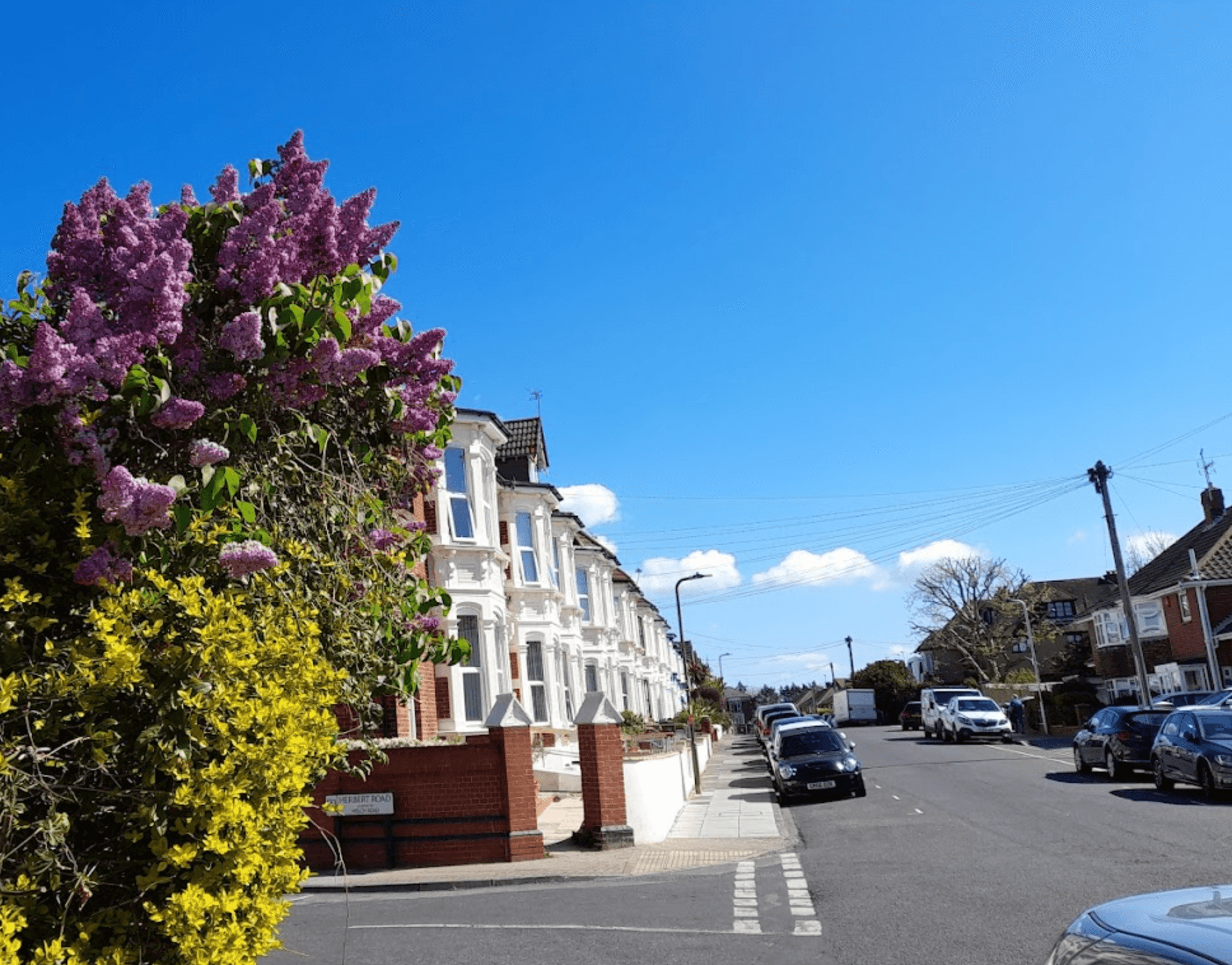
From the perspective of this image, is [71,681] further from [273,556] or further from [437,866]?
[437,866]

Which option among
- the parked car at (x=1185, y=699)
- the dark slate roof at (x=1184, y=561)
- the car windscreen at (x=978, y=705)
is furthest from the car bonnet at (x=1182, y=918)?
the dark slate roof at (x=1184, y=561)

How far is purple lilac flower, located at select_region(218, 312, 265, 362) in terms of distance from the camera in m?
4.47

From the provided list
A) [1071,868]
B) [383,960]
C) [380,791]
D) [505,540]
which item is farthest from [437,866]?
[505,540]

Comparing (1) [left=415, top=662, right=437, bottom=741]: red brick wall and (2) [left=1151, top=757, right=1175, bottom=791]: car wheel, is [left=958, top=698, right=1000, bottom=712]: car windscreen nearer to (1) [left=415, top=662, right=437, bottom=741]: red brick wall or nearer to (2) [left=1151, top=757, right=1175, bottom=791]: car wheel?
(2) [left=1151, top=757, right=1175, bottom=791]: car wheel

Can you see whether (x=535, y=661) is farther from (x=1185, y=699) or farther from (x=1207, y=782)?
(x=1185, y=699)

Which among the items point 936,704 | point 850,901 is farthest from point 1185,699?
point 850,901

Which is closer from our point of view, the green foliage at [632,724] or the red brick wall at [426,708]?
the red brick wall at [426,708]

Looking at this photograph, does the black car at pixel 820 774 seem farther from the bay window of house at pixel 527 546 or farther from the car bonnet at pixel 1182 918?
the car bonnet at pixel 1182 918

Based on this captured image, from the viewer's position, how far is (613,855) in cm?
1555

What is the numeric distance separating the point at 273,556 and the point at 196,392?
3.08 feet

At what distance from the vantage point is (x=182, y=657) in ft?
13.4

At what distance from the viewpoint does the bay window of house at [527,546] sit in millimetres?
30047

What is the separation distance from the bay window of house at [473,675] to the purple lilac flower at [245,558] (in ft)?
65.7

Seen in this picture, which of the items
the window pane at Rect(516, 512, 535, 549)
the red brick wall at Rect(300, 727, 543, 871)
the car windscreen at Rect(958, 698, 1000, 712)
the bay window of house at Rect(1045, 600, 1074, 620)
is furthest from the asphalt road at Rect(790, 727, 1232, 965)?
the bay window of house at Rect(1045, 600, 1074, 620)
